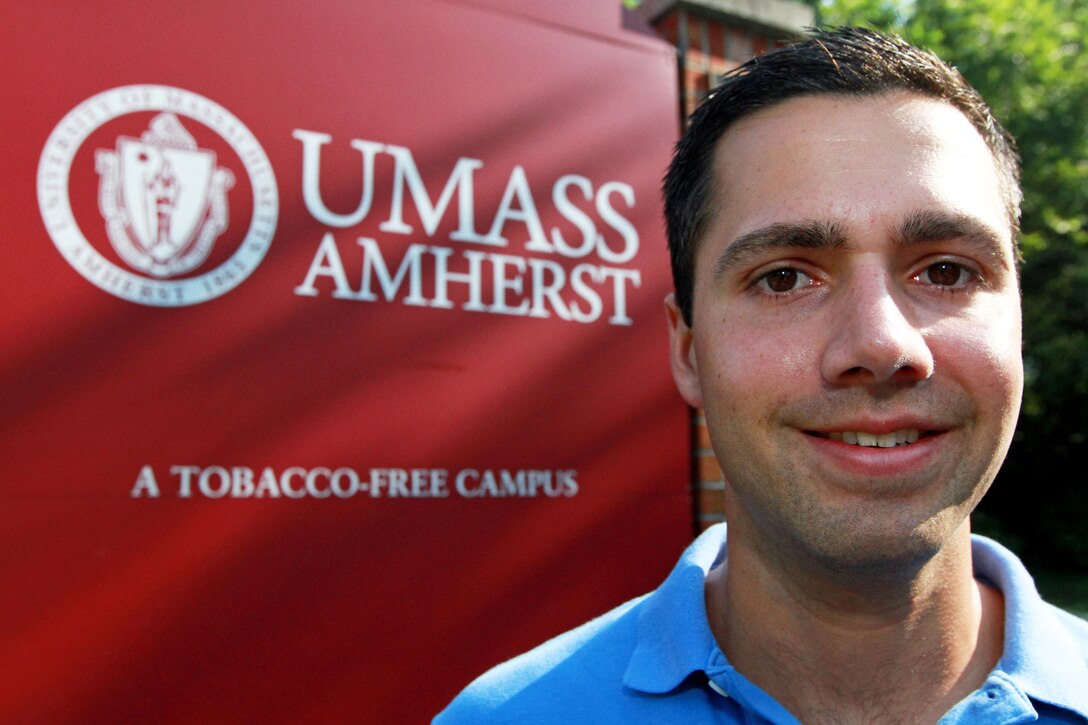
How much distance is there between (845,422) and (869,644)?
0.33 metres

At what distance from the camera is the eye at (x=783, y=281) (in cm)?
126

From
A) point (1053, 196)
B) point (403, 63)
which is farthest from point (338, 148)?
point (1053, 196)

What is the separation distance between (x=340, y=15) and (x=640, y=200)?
34.4 inches

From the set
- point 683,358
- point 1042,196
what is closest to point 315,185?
point 683,358

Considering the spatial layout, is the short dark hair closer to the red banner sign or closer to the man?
the man

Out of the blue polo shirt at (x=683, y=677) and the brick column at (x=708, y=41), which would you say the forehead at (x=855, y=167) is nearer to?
the blue polo shirt at (x=683, y=677)

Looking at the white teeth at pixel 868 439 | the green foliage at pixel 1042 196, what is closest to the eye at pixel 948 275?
the white teeth at pixel 868 439

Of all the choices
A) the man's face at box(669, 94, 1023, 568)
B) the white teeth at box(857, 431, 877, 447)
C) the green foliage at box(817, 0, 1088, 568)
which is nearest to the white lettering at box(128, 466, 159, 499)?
the man's face at box(669, 94, 1023, 568)

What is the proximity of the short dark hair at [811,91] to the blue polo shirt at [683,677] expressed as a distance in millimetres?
485

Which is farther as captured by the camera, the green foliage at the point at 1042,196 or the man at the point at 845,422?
the green foliage at the point at 1042,196

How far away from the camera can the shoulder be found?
4.23 feet

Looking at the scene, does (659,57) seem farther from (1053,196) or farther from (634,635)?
(1053,196)

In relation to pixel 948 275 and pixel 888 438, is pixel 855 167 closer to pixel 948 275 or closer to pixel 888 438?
pixel 948 275

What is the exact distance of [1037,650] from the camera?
1.25 m
